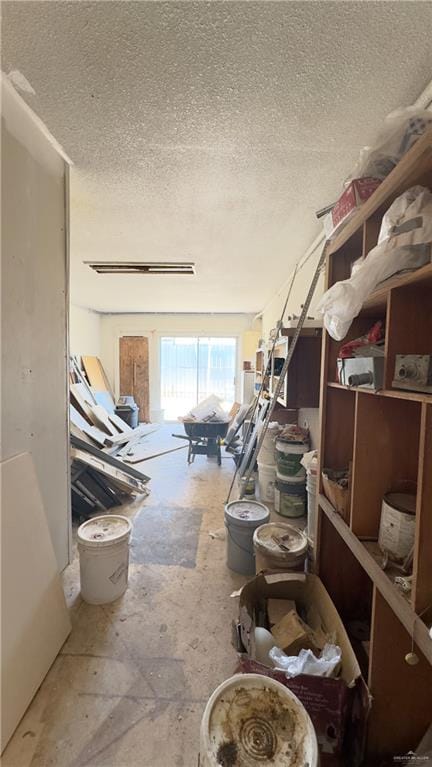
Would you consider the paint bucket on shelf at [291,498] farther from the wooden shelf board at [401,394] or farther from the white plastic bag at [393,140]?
the white plastic bag at [393,140]

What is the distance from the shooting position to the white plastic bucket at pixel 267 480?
305 cm

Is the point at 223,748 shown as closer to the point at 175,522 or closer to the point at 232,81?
the point at 175,522

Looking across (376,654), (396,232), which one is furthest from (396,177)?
(376,654)

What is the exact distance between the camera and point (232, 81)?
3.88 ft

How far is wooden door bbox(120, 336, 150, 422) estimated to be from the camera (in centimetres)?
702

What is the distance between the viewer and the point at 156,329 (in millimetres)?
6965

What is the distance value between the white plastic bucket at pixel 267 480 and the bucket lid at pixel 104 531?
5.14ft

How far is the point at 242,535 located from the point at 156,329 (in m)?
5.63

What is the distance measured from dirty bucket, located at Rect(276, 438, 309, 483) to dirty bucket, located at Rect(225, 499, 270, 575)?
0.63 m

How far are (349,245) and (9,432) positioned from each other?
6.09 ft

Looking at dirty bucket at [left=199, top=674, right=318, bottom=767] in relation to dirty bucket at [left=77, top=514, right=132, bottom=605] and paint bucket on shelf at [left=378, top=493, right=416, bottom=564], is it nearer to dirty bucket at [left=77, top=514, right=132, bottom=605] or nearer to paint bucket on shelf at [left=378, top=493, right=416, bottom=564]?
paint bucket on shelf at [left=378, top=493, right=416, bottom=564]

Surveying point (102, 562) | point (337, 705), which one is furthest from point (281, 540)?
point (102, 562)

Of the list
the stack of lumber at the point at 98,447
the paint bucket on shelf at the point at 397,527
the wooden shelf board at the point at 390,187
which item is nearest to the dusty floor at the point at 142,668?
the stack of lumber at the point at 98,447

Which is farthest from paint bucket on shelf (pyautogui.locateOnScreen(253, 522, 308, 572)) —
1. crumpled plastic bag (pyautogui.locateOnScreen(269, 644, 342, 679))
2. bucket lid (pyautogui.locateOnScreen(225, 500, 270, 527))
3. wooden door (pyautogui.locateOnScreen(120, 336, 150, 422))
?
wooden door (pyautogui.locateOnScreen(120, 336, 150, 422))
